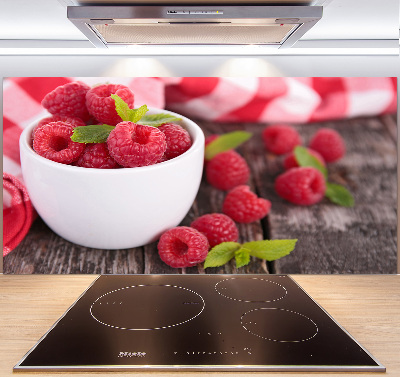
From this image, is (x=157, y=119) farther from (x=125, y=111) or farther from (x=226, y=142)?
(x=226, y=142)

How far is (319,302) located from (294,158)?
42cm

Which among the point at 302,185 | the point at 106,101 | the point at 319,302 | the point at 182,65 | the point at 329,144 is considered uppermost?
the point at 182,65

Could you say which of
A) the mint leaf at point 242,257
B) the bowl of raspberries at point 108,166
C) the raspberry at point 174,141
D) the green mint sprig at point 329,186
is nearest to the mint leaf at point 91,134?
the bowl of raspberries at point 108,166

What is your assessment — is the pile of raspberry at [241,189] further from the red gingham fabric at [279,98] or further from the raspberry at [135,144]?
the raspberry at [135,144]

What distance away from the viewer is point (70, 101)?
1.07m

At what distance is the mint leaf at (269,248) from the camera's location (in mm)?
1133

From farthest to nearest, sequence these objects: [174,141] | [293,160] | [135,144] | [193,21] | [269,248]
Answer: [293,160] < [269,248] < [174,141] < [135,144] < [193,21]

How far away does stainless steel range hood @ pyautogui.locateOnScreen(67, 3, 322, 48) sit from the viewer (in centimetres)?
77

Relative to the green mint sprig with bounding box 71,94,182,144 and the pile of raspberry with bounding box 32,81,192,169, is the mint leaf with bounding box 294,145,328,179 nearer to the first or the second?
the pile of raspberry with bounding box 32,81,192,169

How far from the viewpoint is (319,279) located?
1.12 m

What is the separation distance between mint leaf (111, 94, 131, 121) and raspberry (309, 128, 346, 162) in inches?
21.0

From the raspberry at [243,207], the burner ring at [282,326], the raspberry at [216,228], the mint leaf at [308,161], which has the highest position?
the mint leaf at [308,161]

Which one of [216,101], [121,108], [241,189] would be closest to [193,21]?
[121,108]

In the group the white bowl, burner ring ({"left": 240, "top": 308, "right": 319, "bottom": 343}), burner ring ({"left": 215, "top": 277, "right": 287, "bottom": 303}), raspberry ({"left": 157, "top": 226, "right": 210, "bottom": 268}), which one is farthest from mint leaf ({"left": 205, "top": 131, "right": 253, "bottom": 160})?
burner ring ({"left": 240, "top": 308, "right": 319, "bottom": 343})
